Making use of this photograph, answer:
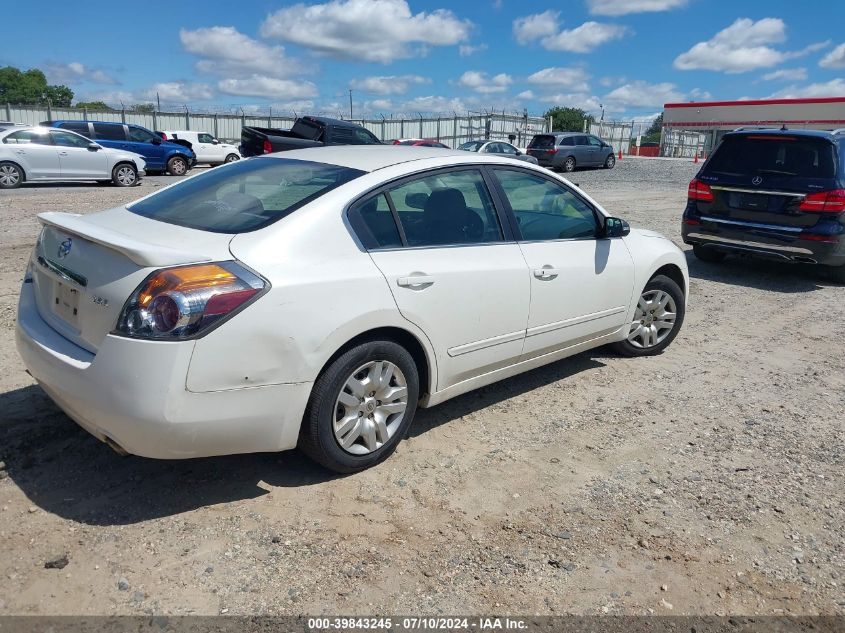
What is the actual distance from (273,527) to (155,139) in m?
21.0

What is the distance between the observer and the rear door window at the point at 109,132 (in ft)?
66.6

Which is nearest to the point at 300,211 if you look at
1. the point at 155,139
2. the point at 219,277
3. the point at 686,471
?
the point at 219,277

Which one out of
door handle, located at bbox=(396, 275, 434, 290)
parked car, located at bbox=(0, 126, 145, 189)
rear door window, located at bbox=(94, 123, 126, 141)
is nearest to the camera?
door handle, located at bbox=(396, 275, 434, 290)

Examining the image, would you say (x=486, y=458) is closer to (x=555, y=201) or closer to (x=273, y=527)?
(x=273, y=527)

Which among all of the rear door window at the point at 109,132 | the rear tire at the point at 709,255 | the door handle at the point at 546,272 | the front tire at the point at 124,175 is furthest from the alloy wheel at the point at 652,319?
the rear door window at the point at 109,132

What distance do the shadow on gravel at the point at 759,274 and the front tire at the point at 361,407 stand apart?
244 inches

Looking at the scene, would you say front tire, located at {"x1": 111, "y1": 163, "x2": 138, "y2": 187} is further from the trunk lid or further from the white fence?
the white fence

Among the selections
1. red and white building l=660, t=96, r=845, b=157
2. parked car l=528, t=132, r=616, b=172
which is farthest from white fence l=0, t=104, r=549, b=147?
red and white building l=660, t=96, r=845, b=157

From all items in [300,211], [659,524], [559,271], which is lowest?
[659,524]

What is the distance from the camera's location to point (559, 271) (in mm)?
4309

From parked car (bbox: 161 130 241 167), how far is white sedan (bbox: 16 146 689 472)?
2466 cm

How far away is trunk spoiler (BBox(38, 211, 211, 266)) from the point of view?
286 cm

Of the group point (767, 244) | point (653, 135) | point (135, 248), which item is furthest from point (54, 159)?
point (653, 135)

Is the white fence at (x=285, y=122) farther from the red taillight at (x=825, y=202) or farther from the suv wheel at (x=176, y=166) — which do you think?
the red taillight at (x=825, y=202)
